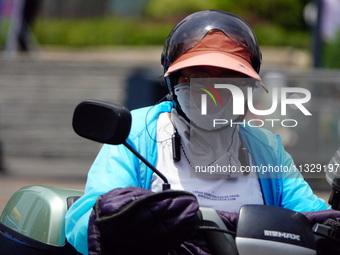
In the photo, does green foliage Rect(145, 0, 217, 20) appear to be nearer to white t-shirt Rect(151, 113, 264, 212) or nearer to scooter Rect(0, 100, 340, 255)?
white t-shirt Rect(151, 113, 264, 212)

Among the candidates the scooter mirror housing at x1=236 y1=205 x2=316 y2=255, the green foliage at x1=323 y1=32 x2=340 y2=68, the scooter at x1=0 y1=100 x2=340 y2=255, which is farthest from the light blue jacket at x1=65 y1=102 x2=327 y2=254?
the green foliage at x1=323 y1=32 x2=340 y2=68

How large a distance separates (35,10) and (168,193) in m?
21.5

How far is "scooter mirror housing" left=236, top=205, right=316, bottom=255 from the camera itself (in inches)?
74.1

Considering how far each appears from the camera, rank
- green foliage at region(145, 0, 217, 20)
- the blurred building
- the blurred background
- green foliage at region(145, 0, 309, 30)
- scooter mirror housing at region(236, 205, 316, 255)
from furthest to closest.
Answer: the blurred building → green foliage at region(145, 0, 217, 20) → green foliage at region(145, 0, 309, 30) → the blurred background → scooter mirror housing at region(236, 205, 316, 255)

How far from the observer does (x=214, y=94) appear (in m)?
2.30

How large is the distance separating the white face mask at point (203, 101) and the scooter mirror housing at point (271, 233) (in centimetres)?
47

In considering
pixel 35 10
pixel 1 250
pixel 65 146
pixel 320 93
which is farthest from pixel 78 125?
pixel 35 10

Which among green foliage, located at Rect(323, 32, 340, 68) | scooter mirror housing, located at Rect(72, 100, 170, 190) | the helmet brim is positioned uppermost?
the helmet brim

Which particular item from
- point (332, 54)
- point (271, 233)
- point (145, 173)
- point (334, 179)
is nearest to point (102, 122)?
point (145, 173)

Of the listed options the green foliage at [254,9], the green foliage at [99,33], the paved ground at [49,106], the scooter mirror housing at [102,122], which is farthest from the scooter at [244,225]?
the green foliage at [254,9]

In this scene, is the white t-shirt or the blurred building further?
the blurred building

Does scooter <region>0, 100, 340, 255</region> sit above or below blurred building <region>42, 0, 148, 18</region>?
above

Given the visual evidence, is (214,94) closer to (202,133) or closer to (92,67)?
(202,133)

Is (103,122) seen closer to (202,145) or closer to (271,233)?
(202,145)
